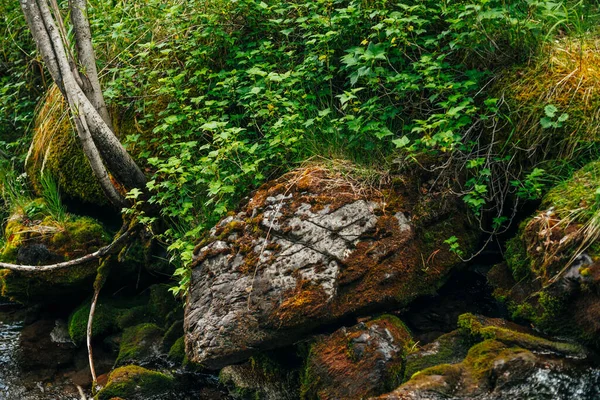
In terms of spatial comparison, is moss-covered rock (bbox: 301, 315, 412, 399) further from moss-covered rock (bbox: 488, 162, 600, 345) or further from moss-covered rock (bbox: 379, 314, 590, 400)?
moss-covered rock (bbox: 488, 162, 600, 345)

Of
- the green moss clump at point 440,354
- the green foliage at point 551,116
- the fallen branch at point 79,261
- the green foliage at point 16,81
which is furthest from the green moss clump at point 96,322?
the green foliage at point 551,116

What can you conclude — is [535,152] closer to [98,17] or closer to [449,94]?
[449,94]

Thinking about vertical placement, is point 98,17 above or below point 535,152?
above

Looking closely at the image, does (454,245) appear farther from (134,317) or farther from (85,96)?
(85,96)

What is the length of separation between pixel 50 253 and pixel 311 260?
2.80 metres

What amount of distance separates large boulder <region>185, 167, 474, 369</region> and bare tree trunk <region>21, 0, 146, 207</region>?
130 centimetres

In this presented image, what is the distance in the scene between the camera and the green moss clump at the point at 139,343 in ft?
18.0

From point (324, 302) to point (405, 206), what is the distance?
3.01 ft

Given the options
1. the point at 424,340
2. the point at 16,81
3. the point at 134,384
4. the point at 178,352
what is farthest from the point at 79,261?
the point at 16,81

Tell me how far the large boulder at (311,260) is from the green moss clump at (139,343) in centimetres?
107

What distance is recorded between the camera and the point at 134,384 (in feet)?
15.8

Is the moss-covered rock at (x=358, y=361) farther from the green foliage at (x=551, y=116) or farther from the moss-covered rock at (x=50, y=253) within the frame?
the moss-covered rock at (x=50, y=253)

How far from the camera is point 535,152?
456 centimetres

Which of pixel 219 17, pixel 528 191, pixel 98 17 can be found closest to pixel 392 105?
pixel 528 191
